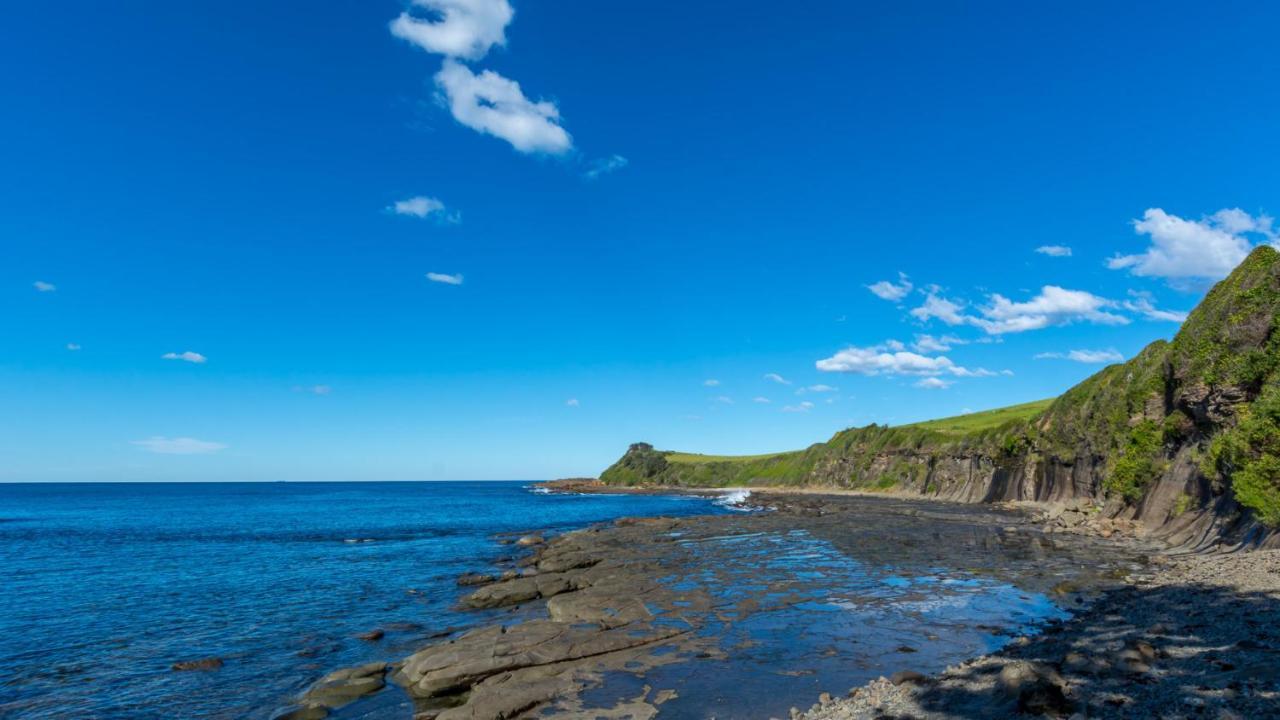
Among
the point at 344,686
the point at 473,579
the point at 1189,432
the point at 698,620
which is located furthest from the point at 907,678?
the point at 1189,432

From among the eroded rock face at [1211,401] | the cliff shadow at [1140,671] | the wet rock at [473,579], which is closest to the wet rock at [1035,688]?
the cliff shadow at [1140,671]

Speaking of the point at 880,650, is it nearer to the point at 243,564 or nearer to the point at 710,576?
the point at 710,576

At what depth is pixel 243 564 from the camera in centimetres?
5203

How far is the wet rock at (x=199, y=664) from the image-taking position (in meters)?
24.1

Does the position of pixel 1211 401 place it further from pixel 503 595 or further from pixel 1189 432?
pixel 503 595

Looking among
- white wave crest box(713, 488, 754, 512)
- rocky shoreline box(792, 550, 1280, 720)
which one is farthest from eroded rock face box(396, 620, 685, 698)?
white wave crest box(713, 488, 754, 512)

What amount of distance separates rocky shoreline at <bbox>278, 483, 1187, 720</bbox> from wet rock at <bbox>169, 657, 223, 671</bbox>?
6835 mm

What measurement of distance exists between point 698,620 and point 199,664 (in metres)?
20.2

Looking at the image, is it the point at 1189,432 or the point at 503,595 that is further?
the point at 1189,432

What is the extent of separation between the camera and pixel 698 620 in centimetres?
Result: 2697

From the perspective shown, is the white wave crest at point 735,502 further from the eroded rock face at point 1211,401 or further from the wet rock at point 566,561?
the eroded rock face at point 1211,401

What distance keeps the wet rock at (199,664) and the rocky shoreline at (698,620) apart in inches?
269

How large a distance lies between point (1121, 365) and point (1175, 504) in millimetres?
37726

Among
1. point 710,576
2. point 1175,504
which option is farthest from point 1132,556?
point 710,576
